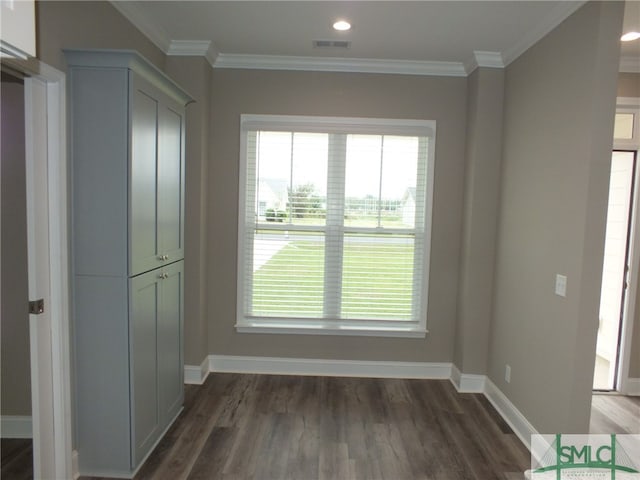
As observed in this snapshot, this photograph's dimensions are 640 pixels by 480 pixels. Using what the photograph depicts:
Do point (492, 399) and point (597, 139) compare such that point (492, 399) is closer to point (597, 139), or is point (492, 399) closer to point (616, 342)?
point (616, 342)

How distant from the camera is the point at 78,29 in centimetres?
205

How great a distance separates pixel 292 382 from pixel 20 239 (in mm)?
2371

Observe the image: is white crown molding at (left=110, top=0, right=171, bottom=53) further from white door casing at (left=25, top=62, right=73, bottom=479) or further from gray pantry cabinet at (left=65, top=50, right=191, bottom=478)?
white door casing at (left=25, top=62, right=73, bottom=479)

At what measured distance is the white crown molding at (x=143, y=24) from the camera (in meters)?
2.44

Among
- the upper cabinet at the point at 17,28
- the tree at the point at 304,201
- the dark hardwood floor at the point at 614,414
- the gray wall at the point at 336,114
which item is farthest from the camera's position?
the tree at the point at 304,201

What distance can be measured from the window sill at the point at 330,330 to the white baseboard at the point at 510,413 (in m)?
0.69

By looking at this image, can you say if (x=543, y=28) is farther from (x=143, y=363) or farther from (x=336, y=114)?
(x=143, y=363)

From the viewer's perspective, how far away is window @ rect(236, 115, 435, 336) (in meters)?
3.46

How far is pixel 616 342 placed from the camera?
10.9ft

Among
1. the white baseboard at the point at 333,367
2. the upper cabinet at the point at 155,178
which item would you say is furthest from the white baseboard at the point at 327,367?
the upper cabinet at the point at 155,178

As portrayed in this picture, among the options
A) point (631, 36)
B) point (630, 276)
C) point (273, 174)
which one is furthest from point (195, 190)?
point (630, 276)

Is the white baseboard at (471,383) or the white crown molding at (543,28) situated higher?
the white crown molding at (543,28)

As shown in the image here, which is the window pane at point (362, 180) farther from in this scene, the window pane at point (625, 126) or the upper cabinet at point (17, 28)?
the upper cabinet at point (17, 28)

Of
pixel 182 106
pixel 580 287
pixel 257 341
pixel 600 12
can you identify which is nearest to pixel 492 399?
pixel 580 287
